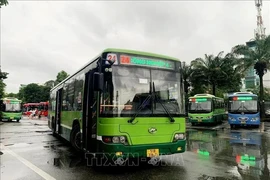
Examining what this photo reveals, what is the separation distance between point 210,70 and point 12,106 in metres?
24.9

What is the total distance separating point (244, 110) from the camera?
1856 cm

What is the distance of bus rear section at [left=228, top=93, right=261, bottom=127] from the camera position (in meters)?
18.3

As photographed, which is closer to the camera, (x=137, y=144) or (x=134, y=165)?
(x=137, y=144)

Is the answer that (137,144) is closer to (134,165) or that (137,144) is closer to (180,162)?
(134,165)

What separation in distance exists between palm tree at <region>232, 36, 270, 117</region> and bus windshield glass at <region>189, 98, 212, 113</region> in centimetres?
893

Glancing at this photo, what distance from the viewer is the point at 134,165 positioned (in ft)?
22.8

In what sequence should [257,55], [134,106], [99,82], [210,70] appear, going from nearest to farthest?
[99,82] < [134,106] < [257,55] < [210,70]

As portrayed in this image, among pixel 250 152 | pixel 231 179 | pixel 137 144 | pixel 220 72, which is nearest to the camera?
pixel 231 179

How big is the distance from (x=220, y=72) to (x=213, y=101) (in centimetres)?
1042

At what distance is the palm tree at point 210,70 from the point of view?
31.3m

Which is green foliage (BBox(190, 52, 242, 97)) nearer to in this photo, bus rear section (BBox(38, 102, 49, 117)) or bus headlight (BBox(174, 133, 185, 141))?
bus headlight (BBox(174, 133, 185, 141))

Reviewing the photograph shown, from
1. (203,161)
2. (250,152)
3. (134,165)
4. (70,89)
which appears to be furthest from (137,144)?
(250,152)

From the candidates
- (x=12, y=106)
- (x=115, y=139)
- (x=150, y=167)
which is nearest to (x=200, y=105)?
(x=150, y=167)

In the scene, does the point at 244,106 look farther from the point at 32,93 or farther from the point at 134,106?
the point at 32,93
